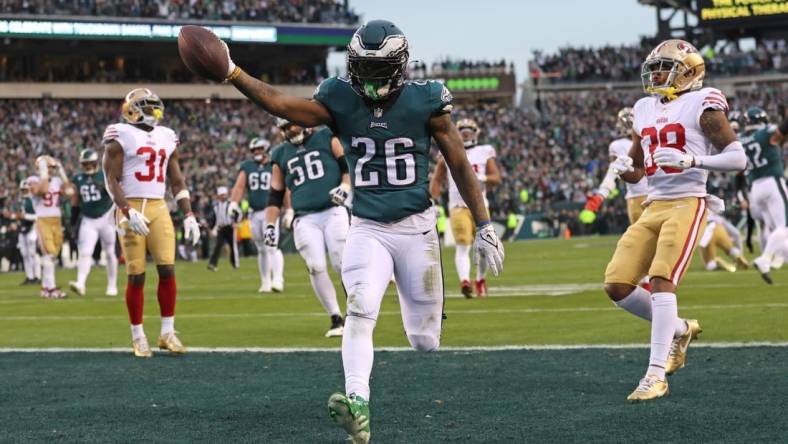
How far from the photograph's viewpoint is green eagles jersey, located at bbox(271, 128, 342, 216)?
1028 cm

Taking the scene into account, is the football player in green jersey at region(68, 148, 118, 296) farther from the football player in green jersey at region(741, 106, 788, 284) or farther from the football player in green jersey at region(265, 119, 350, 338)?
the football player in green jersey at region(741, 106, 788, 284)

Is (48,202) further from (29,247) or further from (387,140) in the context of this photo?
(387,140)

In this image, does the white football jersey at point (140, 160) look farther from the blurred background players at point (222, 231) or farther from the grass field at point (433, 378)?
the blurred background players at point (222, 231)

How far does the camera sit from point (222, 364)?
8.34 meters

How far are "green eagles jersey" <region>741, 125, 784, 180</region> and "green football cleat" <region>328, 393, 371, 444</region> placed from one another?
34.2 feet

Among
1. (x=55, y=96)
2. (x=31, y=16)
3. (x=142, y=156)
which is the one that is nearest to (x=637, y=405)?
(x=142, y=156)

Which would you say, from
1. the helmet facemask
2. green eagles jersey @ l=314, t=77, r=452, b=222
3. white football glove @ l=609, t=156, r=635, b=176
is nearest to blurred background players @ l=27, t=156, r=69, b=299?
the helmet facemask

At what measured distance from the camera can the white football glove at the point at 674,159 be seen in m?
6.29

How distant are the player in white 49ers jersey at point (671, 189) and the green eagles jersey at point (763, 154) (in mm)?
7719

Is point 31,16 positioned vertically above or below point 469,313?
above

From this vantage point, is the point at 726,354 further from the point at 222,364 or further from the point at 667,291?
the point at 222,364

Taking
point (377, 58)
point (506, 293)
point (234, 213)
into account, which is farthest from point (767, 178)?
point (377, 58)

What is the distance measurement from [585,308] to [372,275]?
21.9 ft

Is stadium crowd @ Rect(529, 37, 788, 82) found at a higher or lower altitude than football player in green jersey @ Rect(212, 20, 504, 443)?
higher
